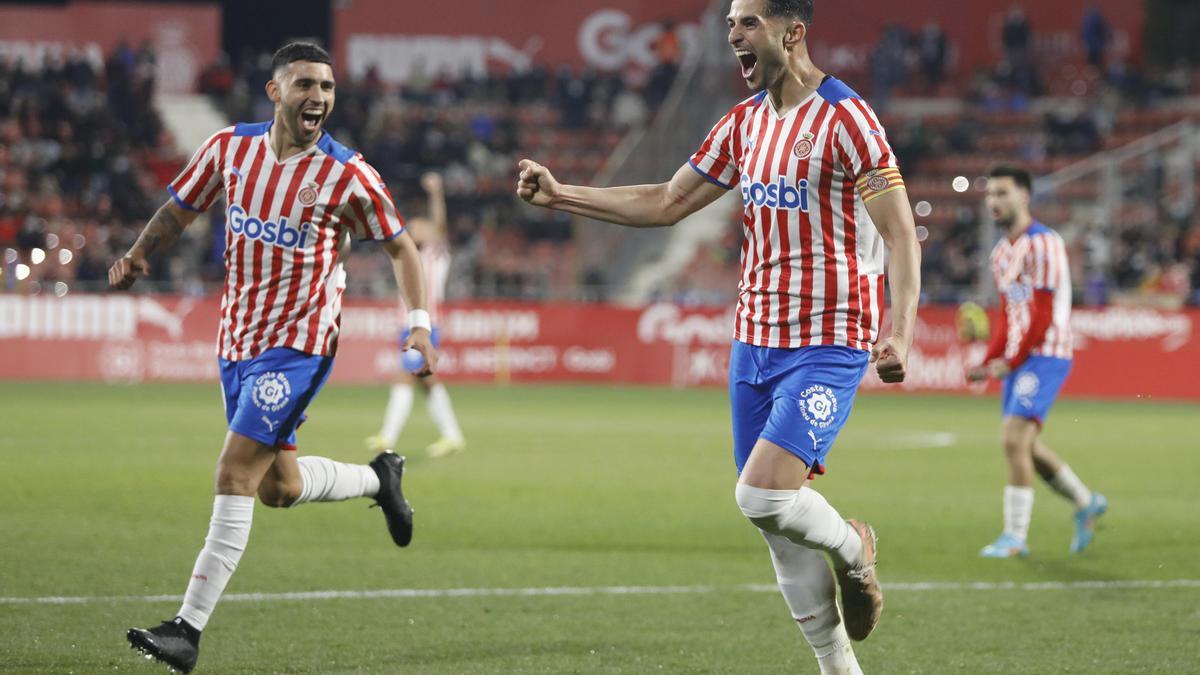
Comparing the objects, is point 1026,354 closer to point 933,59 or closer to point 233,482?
point 233,482

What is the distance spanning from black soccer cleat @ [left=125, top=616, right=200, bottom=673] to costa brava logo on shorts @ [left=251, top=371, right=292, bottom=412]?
95cm

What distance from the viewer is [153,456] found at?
49.4ft

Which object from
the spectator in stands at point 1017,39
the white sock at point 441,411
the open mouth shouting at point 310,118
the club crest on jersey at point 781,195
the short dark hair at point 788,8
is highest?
the spectator in stands at point 1017,39

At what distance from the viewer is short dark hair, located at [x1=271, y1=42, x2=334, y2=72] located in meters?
6.65

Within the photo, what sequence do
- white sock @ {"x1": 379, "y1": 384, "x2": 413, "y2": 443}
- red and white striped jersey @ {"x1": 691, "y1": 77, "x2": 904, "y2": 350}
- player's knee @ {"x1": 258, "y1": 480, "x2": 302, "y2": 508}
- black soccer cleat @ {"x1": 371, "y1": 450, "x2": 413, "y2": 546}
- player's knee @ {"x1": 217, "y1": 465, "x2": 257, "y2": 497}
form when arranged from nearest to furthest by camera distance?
red and white striped jersey @ {"x1": 691, "y1": 77, "x2": 904, "y2": 350} → player's knee @ {"x1": 217, "y1": 465, "x2": 257, "y2": 497} → player's knee @ {"x1": 258, "y1": 480, "x2": 302, "y2": 508} → black soccer cleat @ {"x1": 371, "y1": 450, "x2": 413, "y2": 546} → white sock @ {"x1": 379, "y1": 384, "x2": 413, "y2": 443}

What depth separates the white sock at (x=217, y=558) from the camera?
6199mm

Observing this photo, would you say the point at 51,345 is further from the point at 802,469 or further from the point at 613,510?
the point at 802,469

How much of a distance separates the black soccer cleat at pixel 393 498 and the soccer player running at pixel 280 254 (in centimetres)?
110

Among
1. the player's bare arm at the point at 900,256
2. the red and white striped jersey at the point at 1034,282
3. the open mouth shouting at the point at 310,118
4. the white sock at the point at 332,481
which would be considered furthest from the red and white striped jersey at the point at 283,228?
the red and white striped jersey at the point at 1034,282

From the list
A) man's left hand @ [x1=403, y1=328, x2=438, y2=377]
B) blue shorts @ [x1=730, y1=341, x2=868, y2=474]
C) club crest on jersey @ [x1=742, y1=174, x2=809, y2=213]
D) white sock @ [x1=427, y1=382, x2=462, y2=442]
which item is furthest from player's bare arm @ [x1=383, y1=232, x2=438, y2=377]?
white sock @ [x1=427, y1=382, x2=462, y2=442]

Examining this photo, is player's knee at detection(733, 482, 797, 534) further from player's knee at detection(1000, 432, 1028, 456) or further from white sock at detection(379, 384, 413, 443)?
white sock at detection(379, 384, 413, 443)

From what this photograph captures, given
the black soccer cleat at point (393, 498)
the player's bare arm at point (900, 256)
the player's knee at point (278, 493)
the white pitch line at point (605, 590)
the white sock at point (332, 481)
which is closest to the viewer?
the player's bare arm at point (900, 256)

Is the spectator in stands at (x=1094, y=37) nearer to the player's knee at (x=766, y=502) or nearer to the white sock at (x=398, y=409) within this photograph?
the white sock at (x=398, y=409)

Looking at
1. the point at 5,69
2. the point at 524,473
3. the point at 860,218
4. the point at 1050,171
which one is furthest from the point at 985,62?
the point at 860,218
